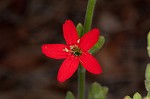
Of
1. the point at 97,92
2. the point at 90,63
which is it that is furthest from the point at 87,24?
the point at 97,92

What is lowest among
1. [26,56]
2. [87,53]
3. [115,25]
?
[87,53]

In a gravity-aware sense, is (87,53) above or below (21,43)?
below

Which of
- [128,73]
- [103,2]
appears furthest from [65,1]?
[128,73]

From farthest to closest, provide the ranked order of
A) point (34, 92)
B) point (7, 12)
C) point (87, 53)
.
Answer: point (7, 12) < point (34, 92) < point (87, 53)

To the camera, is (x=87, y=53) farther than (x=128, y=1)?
No

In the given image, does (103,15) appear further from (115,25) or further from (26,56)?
(26,56)

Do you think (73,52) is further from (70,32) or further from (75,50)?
(70,32)
